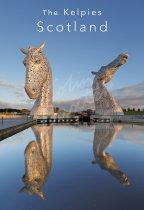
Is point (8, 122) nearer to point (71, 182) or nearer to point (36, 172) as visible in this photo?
point (36, 172)

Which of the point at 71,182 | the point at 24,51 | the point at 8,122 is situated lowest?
the point at 71,182

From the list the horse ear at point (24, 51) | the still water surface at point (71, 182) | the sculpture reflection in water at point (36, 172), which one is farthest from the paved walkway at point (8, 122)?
the horse ear at point (24, 51)

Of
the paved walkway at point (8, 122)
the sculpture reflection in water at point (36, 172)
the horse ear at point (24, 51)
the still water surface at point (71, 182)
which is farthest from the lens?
the horse ear at point (24, 51)

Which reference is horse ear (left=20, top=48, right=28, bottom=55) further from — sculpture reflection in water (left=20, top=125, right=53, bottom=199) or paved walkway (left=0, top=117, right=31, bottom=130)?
sculpture reflection in water (left=20, top=125, right=53, bottom=199)

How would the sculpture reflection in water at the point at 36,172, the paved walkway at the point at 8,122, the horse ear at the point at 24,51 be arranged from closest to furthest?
the sculpture reflection in water at the point at 36,172
the paved walkway at the point at 8,122
the horse ear at the point at 24,51

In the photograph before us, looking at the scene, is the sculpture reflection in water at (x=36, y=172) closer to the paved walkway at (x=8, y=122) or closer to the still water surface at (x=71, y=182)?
the still water surface at (x=71, y=182)

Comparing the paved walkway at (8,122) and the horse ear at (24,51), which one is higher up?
the horse ear at (24,51)

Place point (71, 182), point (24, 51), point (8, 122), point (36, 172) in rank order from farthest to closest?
1. point (24, 51)
2. point (8, 122)
3. point (36, 172)
4. point (71, 182)

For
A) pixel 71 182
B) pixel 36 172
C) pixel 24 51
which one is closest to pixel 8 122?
pixel 24 51

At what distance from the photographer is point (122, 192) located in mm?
3555

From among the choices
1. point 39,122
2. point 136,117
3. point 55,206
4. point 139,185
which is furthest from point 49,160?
point 136,117

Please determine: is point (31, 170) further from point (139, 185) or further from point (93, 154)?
point (93, 154)

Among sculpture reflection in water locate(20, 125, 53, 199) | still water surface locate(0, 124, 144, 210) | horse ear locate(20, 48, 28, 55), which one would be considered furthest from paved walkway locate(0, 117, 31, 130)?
horse ear locate(20, 48, 28, 55)

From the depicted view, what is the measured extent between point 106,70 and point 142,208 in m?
29.9
